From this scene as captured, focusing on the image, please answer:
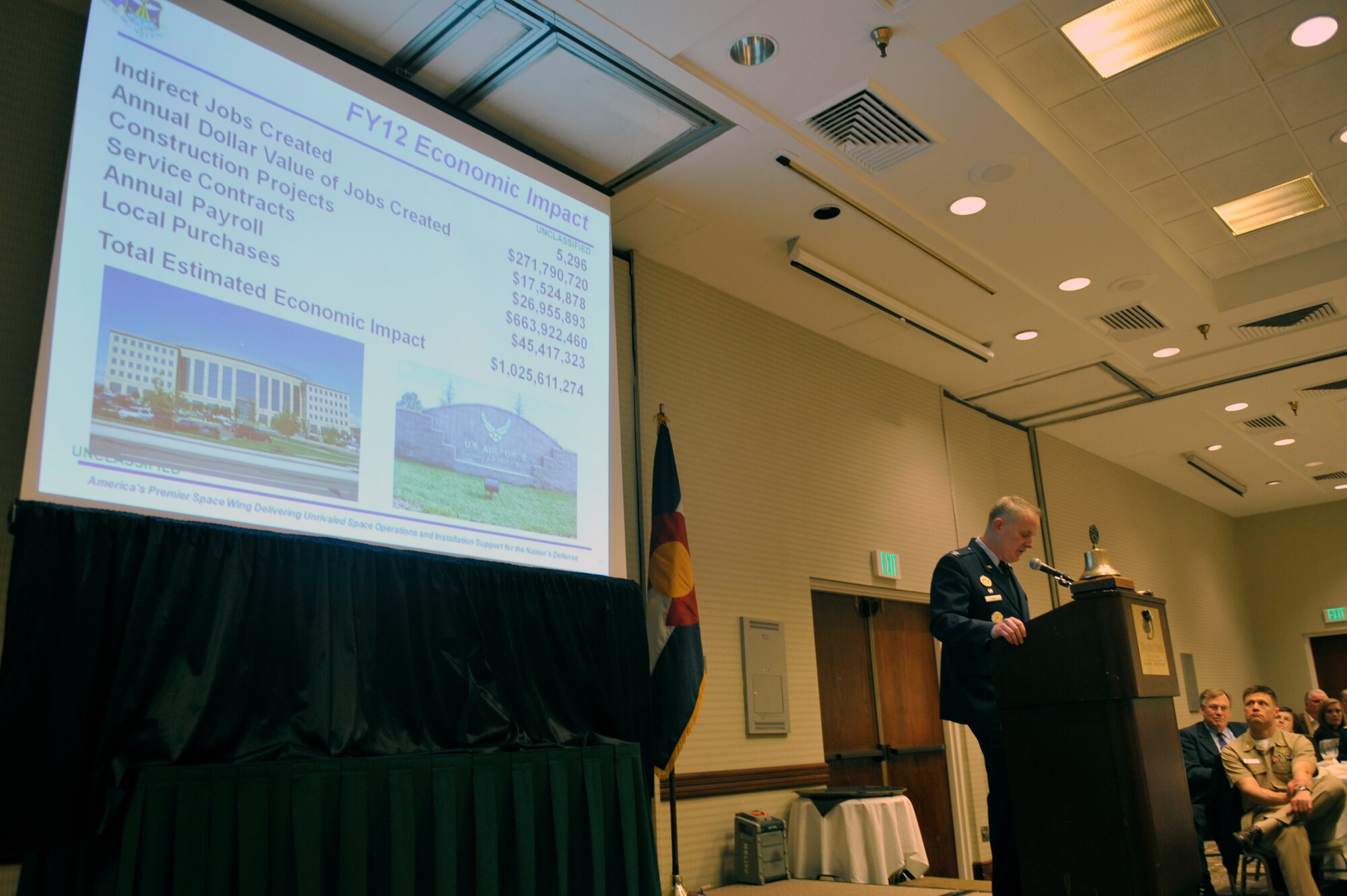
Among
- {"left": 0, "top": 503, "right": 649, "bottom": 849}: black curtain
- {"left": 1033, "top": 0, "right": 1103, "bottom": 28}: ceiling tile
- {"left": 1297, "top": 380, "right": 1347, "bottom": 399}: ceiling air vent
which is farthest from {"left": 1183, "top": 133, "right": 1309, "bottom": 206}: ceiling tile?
{"left": 0, "top": 503, "right": 649, "bottom": 849}: black curtain

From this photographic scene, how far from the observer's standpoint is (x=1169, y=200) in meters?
5.48

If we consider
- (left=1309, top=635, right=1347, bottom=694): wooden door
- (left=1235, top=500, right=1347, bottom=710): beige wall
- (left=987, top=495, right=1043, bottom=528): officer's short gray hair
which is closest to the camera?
(left=987, top=495, right=1043, bottom=528): officer's short gray hair

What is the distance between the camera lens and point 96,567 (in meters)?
2.78

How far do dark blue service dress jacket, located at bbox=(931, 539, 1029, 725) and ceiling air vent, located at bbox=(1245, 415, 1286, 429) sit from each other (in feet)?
21.3

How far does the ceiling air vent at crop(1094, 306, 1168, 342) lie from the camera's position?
635 centimetres

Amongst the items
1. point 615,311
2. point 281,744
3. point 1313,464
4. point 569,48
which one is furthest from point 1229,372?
point 281,744

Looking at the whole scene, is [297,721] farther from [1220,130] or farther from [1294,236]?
[1294,236]

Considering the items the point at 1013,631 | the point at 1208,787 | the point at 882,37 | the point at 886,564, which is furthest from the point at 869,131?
the point at 1208,787

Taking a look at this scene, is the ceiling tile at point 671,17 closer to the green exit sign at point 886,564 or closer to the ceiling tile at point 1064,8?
the ceiling tile at point 1064,8

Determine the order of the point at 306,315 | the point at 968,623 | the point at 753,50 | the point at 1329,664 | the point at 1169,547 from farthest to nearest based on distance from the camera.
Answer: the point at 1329,664
the point at 1169,547
the point at 753,50
the point at 306,315
the point at 968,623

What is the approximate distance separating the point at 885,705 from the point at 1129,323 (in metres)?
2.99

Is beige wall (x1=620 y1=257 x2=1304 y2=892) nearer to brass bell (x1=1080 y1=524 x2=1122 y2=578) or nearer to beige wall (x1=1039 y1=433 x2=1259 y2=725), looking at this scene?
beige wall (x1=1039 y1=433 x2=1259 y2=725)

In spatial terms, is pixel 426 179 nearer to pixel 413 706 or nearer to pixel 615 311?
pixel 615 311

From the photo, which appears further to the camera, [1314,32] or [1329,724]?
[1329,724]
